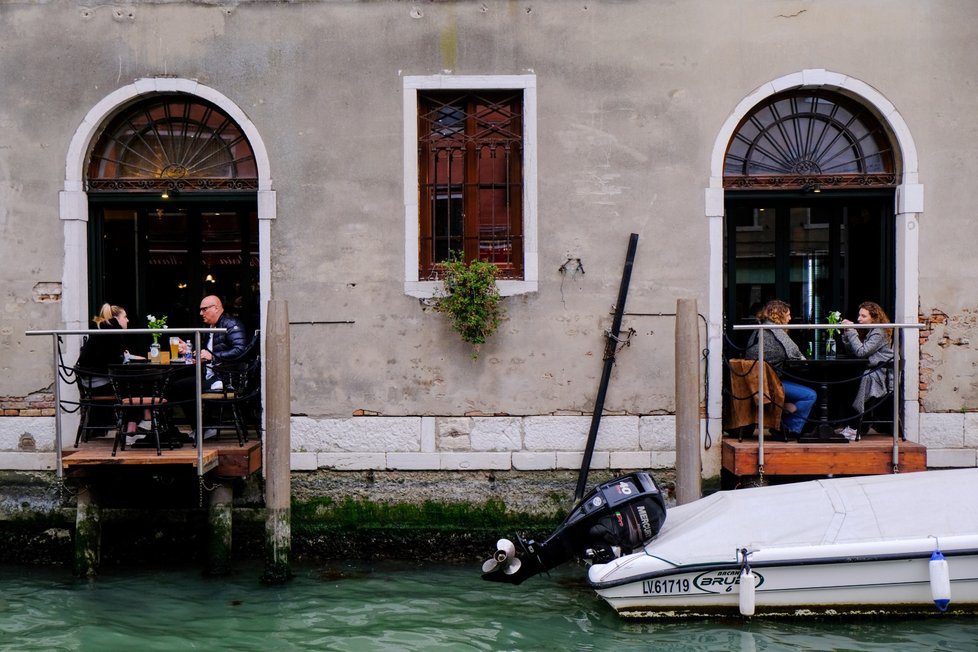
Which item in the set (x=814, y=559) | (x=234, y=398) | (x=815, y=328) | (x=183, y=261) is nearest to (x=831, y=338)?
(x=815, y=328)

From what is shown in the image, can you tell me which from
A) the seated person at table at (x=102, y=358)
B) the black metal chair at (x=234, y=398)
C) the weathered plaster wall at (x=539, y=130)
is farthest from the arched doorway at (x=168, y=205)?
the black metal chair at (x=234, y=398)

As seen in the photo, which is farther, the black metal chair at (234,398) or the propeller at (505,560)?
the black metal chair at (234,398)

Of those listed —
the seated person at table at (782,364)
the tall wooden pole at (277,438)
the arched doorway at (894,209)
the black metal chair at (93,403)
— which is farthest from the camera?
the arched doorway at (894,209)

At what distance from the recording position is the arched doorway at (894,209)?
706 centimetres

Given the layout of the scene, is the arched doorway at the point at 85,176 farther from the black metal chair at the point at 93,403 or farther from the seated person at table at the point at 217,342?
the black metal chair at the point at 93,403

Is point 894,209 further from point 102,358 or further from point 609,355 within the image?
point 102,358

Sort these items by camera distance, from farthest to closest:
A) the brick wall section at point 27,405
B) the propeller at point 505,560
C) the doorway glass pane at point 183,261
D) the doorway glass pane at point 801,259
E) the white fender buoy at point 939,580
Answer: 1. the doorway glass pane at point 183,261
2. the doorway glass pane at point 801,259
3. the brick wall section at point 27,405
4. the propeller at point 505,560
5. the white fender buoy at point 939,580

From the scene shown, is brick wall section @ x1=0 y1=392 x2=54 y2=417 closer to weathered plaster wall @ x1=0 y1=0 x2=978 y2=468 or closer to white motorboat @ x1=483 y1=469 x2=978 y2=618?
weathered plaster wall @ x1=0 y1=0 x2=978 y2=468

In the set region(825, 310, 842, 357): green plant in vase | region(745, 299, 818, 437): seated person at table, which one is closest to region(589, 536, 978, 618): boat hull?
region(745, 299, 818, 437): seated person at table

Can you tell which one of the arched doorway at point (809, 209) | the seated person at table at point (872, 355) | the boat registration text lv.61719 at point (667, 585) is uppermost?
the arched doorway at point (809, 209)

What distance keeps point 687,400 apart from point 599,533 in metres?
1.20

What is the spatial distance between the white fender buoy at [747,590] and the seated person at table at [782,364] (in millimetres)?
1551

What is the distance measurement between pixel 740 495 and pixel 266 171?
414cm

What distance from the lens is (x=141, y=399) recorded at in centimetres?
640
